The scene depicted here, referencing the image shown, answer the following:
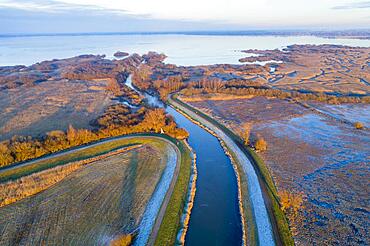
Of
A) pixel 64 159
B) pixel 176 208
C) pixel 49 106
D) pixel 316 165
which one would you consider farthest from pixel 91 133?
pixel 316 165

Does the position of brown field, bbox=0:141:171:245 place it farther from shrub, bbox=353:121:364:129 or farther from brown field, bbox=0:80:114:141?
shrub, bbox=353:121:364:129

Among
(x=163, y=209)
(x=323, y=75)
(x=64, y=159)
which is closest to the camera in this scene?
(x=163, y=209)

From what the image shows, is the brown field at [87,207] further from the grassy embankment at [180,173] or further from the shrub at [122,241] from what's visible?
the grassy embankment at [180,173]

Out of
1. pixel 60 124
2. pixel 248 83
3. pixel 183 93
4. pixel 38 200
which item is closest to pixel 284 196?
pixel 38 200

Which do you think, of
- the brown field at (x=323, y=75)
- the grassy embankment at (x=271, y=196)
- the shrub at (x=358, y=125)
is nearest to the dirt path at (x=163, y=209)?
the grassy embankment at (x=271, y=196)

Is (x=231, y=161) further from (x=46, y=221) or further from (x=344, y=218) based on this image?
(x=46, y=221)

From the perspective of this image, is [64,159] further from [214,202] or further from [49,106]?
[49,106]
